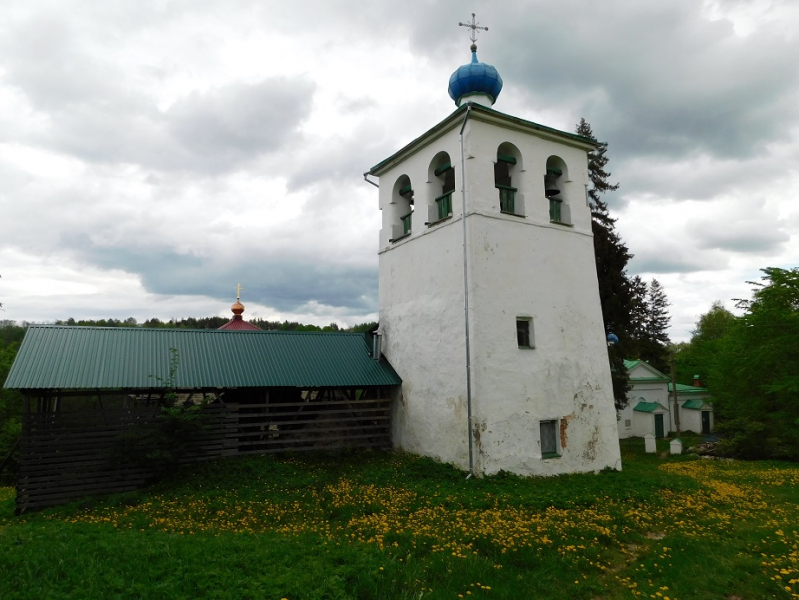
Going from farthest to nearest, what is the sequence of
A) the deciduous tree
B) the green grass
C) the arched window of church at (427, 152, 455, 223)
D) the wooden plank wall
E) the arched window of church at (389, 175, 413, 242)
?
the deciduous tree, the arched window of church at (389, 175, 413, 242), the arched window of church at (427, 152, 455, 223), the wooden plank wall, the green grass

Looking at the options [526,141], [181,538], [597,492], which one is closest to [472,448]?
[597,492]

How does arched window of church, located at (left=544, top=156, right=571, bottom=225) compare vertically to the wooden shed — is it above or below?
above

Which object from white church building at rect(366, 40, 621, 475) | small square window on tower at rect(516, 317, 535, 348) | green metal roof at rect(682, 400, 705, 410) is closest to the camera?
white church building at rect(366, 40, 621, 475)

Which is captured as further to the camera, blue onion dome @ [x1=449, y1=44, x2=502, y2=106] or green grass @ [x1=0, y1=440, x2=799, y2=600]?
blue onion dome @ [x1=449, y1=44, x2=502, y2=106]

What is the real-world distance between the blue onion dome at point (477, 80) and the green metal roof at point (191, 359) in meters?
8.06

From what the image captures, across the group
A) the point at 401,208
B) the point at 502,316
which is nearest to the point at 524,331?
the point at 502,316

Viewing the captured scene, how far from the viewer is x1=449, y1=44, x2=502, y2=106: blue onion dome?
14578 millimetres

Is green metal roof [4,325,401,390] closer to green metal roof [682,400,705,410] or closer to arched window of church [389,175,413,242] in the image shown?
arched window of church [389,175,413,242]

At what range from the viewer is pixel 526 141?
13641 mm

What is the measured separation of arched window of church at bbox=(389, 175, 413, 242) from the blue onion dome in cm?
300

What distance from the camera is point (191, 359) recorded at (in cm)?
1321

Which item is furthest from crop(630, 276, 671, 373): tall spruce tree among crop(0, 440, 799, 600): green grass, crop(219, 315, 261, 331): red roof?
crop(219, 315, 261, 331): red roof

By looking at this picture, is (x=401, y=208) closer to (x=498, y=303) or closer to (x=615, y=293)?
(x=498, y=303)

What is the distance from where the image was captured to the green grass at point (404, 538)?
17.7ft
